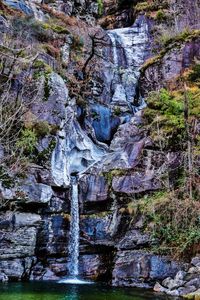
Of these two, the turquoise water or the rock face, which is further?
the rock face

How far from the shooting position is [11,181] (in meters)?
19.0

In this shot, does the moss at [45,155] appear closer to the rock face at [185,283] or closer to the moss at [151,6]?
the rock face at [185,283]

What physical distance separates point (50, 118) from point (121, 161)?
4219 mm

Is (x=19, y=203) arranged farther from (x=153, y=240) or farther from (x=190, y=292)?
(x=190, y=292)

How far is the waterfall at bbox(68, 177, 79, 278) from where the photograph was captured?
19812mm

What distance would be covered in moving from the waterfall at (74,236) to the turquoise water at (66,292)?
2.19 meters

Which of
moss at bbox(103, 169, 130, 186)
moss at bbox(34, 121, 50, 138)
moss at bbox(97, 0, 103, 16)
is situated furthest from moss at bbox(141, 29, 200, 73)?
moss at bbox(97, 0, 103, 16)

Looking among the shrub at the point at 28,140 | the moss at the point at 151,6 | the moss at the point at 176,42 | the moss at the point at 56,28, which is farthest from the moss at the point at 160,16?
the shrub at the point at 28,140

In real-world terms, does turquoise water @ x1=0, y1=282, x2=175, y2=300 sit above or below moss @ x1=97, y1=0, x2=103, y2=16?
below

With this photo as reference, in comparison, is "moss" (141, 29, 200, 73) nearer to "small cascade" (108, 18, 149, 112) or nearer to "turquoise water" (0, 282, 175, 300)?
"small cascade" (108, 18, 149, 112)

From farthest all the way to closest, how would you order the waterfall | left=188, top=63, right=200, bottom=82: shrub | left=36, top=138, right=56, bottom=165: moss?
left=188, top=63, right=200, bottom=82: shrub → left=36, top=138, right=56, bottom=165: moss → the waterfall

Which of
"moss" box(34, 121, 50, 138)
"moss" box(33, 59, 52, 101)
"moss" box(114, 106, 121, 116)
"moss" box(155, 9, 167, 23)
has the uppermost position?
"moss" box(155, 9, 167, 23)

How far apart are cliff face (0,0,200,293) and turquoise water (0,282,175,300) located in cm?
149

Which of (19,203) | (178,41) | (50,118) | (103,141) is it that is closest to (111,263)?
(19,203)
